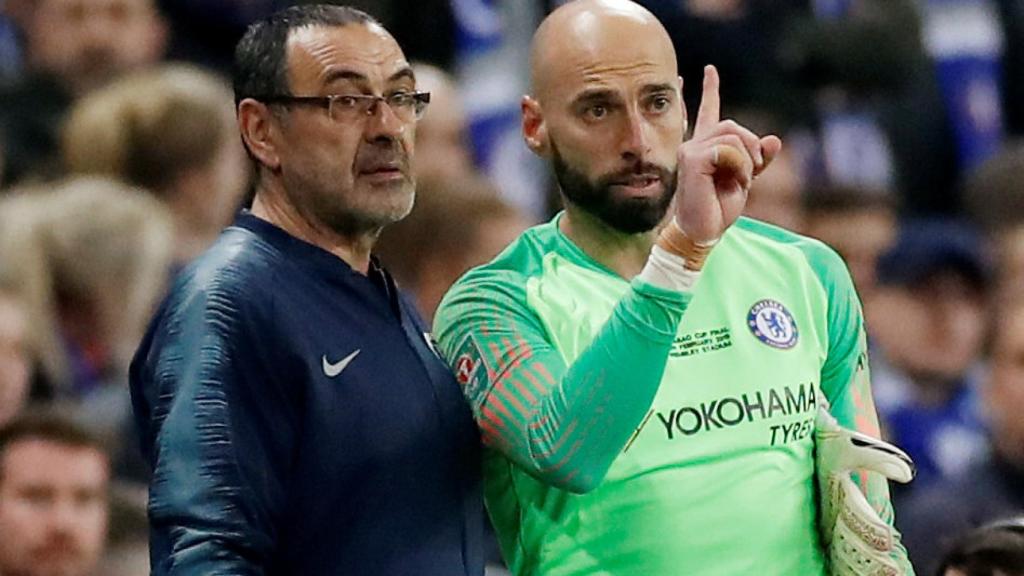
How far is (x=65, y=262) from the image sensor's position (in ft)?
21.8

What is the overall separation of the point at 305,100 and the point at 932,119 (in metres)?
5.13

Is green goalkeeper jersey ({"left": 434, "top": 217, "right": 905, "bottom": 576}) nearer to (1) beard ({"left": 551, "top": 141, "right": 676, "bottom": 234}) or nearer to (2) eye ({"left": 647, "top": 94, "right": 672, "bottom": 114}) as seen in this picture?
(1) beard ({"left": 551, "top": 141, "right": 676, "bottom": 234})

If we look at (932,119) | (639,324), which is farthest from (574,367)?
(932,119)

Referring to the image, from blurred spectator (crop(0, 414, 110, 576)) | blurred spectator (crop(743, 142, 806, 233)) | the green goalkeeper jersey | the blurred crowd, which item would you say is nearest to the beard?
the green goalkeeper jersey

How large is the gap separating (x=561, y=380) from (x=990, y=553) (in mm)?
1268

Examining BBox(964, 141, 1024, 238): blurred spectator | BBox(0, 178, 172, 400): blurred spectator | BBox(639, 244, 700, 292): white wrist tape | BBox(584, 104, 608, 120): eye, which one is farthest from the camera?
BBox(964, 141, 1024, 238): blurred spectator

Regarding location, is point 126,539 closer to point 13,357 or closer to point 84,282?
point 13,357

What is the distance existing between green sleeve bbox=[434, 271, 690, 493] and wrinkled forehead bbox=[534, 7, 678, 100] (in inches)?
16.0

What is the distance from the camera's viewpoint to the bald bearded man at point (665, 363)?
4375 millimetres

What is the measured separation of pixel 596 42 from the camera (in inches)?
177

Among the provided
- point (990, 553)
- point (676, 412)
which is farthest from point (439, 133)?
point (676, 412)

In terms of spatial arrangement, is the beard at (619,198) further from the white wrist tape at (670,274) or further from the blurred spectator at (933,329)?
the blurred spectator at (933,329)

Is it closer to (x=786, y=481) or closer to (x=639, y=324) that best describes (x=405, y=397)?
(x=639, y=324)

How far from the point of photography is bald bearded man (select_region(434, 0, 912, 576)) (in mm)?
4375
